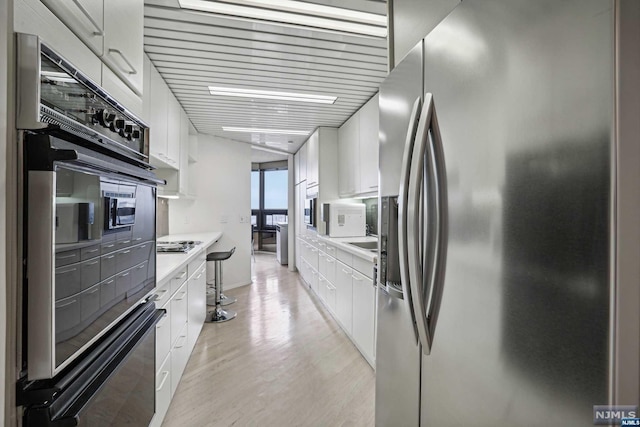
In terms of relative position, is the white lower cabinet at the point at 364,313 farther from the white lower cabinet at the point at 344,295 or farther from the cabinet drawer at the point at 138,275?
the cabinet drawer at the point at 138,275

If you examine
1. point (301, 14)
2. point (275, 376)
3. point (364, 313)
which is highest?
point (301, 14)

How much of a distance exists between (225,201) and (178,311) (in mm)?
3228

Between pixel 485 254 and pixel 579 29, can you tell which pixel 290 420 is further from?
pixel 579 29

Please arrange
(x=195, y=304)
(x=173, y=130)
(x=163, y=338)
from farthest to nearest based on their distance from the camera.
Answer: (x=173, y=130), (x=195, y=304), (x=163, y=338)

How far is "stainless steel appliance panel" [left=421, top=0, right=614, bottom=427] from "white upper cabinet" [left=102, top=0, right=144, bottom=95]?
1148mm

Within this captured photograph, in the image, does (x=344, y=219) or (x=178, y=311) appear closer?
(x=178, y=311)

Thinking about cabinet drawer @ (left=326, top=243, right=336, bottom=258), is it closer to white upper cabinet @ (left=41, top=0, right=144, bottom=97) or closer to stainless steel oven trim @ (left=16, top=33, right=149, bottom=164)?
white upper cabinet @ (left=41, top=0, right=144, bottom=97)

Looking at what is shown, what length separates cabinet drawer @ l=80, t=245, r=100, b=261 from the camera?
0.88 metres

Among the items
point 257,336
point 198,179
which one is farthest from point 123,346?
point 198,179

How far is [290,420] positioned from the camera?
1862mm

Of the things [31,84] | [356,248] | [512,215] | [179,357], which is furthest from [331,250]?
[31,84]

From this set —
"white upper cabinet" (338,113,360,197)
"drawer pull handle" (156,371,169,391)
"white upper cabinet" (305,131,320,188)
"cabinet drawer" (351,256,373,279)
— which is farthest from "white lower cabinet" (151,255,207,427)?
"white upper cabinet" (305,131,320,188)

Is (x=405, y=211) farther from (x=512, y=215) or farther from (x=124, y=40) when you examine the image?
(x=124, y=40)

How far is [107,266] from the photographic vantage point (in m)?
1.01
